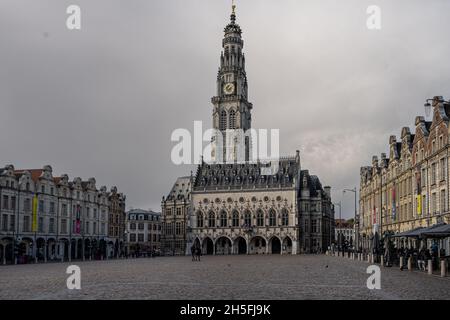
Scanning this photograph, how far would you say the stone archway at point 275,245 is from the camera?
368ft

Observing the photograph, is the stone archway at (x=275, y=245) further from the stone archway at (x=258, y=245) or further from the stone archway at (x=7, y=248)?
the stone archway at (x=7, y=248)

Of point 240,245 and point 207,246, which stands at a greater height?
point 240,245

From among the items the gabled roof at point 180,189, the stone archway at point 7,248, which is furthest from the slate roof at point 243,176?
the stone archway at point 7,248

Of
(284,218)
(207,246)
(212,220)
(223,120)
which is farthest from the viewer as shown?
→ (223,120)

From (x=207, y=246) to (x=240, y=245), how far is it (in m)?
6.53

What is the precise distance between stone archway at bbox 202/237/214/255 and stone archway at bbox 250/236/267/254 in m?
8.28

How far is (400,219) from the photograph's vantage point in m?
65.4

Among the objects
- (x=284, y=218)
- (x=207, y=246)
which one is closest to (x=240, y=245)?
(x=207, y=246)

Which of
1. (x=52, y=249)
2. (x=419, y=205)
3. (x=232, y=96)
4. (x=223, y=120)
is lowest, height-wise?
(x=52, y=249)

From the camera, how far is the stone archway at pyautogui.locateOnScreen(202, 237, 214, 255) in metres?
116

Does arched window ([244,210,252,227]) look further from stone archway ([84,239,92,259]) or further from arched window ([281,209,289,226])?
stone archway ([84,239,92,259])

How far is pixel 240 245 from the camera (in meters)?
115

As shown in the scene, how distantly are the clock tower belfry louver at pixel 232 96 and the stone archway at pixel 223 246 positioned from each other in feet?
58.9

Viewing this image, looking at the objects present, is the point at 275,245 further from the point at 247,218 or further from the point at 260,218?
the point at 247,218
